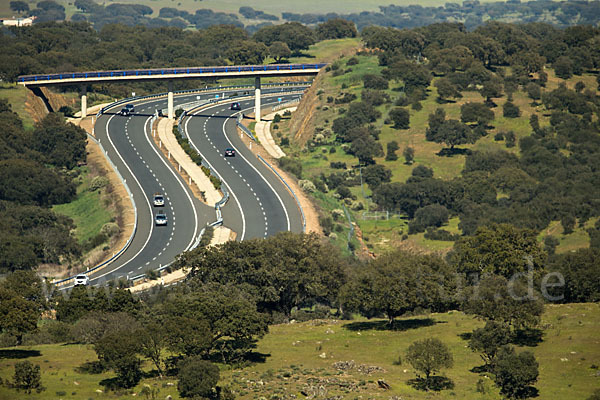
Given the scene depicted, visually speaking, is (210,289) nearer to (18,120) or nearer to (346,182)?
(346,182)

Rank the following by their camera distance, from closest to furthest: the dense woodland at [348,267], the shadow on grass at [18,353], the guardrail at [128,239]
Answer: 1. the dense woodland at [348,267]
2. the shadow on grass at [18,353]
3. the guardrail at [128,239]

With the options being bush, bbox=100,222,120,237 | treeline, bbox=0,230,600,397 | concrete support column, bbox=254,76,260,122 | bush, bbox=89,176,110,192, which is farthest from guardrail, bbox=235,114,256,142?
treeline, bbox=0,230,600,397

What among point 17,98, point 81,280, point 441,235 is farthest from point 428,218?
point 17,98

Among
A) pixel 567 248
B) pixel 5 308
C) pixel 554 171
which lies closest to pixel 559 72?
pixel 554 171

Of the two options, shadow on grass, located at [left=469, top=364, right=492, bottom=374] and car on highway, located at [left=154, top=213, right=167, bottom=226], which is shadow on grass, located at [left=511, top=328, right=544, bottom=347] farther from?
car on highway, located at [left=154, top=213, right=167, bottom=226]

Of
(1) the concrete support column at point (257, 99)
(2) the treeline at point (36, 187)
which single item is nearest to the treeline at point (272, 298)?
(2) the treeline at point (36, 187)

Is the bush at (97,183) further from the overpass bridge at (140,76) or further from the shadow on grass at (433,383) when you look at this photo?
the shadow on grass at (433,383)

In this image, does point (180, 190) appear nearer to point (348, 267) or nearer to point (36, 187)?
point (36, 187)
